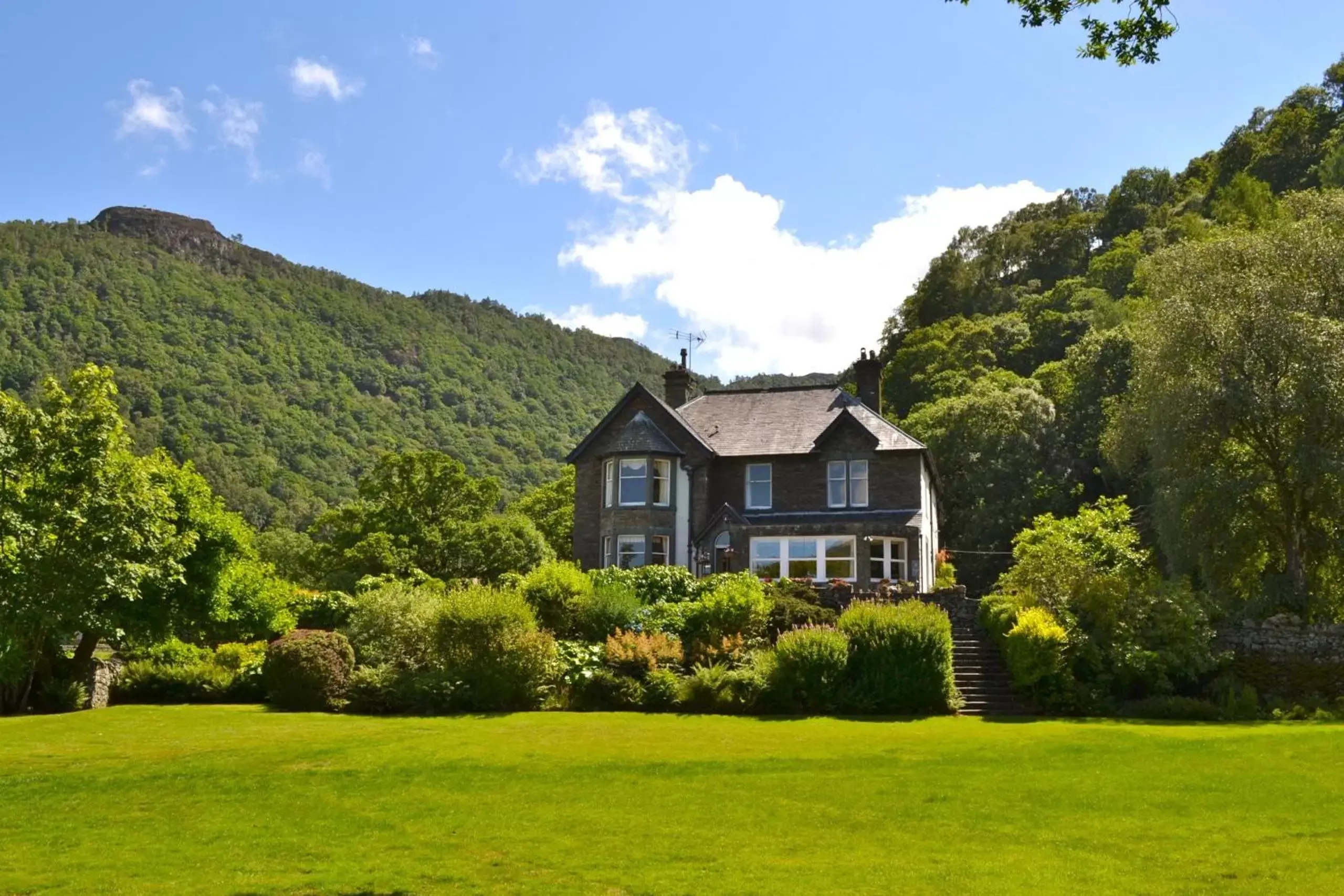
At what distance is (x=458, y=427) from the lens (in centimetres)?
9844

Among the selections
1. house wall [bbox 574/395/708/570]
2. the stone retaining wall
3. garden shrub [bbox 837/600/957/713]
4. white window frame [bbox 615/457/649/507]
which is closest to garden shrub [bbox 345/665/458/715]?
garden shrub [bbox 837/600/957/713]

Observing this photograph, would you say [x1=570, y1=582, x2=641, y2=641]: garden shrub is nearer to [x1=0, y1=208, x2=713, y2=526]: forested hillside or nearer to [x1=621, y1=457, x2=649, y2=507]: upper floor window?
[x1=621, y1=457, x2=649, y2=507]: upper floor window

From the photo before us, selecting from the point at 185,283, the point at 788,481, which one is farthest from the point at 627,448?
the point at 185,283

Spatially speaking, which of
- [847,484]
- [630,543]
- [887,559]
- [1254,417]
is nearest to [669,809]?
[1254,417]

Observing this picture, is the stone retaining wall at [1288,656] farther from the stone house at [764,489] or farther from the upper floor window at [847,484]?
the upper floor window at [847,484]

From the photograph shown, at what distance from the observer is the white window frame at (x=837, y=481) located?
37.8m

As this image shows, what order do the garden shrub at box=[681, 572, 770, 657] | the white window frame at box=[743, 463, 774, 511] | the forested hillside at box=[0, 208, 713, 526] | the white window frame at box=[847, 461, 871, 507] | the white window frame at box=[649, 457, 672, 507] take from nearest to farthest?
the garden shrub at box=[681, 572, 770, 657]
the white window frame at box=[847, 461, 871, 507]
the white window frame at box=[743, 463, 774, 511]
the white window frame at box=[649, 457, 672, 507]
the forested hillside at box=[0, 208, 713, 526]

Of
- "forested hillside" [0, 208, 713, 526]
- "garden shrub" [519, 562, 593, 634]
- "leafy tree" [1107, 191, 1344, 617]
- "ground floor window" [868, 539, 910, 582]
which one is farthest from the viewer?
"forested hillside" [0, 208, 713, 526]

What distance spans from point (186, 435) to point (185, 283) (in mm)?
34351

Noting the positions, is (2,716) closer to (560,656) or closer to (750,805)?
(560,656)

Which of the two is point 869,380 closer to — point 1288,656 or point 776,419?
point 776,419

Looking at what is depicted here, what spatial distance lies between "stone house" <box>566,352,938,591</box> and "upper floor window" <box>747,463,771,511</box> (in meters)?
0.04

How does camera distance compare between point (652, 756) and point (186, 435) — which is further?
point (186, 435)

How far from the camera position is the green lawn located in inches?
419
